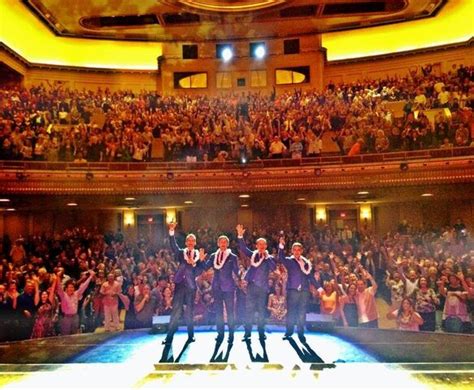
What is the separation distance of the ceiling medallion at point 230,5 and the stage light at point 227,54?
135 inches

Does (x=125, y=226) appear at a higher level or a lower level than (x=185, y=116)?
lower

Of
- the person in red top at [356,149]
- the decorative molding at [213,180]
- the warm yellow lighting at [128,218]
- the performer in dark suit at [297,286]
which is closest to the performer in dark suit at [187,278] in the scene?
the performer in dark suit at [297,286]

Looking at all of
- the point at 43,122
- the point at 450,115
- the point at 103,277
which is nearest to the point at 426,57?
the point at 450,115

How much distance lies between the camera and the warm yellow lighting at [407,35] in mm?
15695

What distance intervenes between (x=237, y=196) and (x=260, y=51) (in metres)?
8.04

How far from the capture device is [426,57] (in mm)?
17062

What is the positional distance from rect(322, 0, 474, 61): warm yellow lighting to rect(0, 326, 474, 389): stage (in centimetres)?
1265

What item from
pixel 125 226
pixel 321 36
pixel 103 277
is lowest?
pixel 103 277

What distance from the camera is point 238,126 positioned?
12.5m

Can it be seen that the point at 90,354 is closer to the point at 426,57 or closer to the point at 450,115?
the point at 450,115

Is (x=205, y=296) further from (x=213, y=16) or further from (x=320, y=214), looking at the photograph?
(x=213, y=16)

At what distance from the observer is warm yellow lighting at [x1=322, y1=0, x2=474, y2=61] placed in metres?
15.7

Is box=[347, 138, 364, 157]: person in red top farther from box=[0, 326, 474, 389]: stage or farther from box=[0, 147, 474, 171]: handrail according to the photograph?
box=[0, 326, 474, 389]: stage

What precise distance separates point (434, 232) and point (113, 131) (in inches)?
Answer: 325
